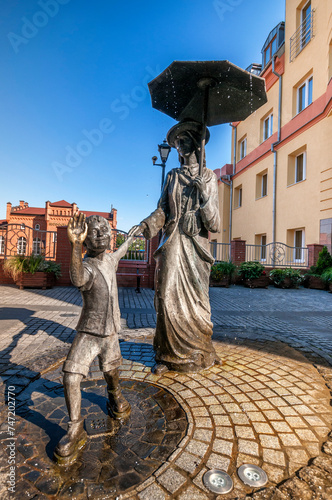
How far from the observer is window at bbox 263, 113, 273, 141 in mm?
17453

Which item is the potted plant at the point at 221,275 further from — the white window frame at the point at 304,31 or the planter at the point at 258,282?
the white window frame at the point at 304,31

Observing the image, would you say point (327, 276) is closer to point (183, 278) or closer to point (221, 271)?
point (221, 271)

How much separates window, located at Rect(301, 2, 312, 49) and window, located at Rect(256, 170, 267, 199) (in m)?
6.89

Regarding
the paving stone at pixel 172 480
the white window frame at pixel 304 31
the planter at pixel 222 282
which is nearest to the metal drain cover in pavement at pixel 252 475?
the paving stone at pixel 172 480

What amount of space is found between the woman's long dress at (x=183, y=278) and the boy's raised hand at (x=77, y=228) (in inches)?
52.5

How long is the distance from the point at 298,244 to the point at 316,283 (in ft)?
11.4

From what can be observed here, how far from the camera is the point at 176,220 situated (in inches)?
120

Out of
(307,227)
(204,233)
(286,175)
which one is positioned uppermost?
(286,175)

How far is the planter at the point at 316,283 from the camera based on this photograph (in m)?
11.7

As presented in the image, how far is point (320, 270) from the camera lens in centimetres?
1191

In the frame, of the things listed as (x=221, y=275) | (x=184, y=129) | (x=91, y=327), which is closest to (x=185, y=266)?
(x=91, y=327)

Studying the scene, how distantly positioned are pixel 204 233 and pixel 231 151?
21.6m

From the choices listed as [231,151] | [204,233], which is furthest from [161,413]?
[231,151]

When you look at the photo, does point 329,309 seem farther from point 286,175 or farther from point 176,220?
point 286,175
